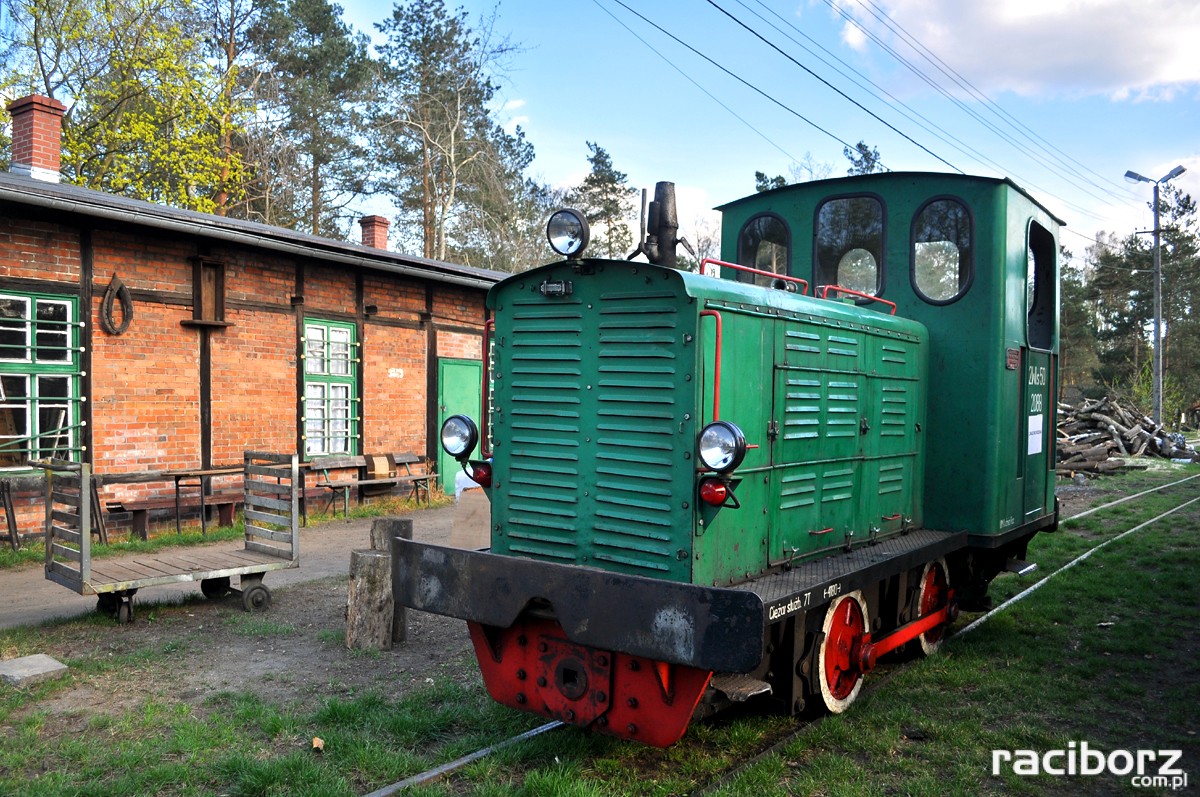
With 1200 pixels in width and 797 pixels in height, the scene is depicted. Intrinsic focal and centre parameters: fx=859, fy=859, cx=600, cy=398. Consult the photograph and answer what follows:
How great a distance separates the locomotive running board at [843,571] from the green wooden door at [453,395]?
9465mm

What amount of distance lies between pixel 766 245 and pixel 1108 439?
19639mm

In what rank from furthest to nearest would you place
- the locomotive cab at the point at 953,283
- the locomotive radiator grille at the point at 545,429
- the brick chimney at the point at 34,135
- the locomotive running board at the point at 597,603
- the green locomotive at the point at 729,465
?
the brick chimney at the point at 34,135
the locomotive cab at the point at 953,283
the locomotive radiator grille at the point at 545,429
the green locomotive at the point at 729,465
the locomotive running board at the point at 597,603

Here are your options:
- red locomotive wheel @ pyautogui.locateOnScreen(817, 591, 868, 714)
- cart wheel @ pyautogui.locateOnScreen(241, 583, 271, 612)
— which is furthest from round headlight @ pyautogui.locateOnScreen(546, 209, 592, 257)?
cart wheel @ pyautogui.locateOnScreen(241, 583, 271, 612)

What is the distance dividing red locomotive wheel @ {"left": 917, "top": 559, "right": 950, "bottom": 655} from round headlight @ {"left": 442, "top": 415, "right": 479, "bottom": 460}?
3.12 m

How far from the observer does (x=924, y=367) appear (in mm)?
5797

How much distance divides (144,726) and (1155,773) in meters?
5.04

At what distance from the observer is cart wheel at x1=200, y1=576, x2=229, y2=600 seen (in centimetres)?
732

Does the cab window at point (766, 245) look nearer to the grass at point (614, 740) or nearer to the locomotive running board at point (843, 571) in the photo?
the locomotive running board at point (843, 571)

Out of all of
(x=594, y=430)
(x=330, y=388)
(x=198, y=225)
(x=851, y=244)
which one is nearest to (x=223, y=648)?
(x=594, y=430)

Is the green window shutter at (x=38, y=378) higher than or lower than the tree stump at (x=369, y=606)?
higher

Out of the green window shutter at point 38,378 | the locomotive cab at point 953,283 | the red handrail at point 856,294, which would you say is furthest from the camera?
the green window shutter at point 38,378

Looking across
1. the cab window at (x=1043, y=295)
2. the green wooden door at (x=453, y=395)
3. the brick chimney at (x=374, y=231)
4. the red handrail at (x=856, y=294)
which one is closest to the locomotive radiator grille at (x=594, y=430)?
the red handrail at (x=856, y=294)

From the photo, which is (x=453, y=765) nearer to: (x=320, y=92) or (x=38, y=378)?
(x=38, y=378)

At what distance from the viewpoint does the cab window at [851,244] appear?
593cm
